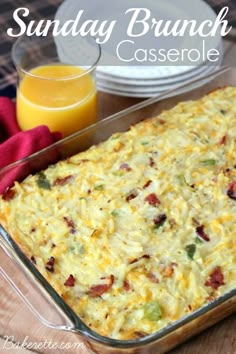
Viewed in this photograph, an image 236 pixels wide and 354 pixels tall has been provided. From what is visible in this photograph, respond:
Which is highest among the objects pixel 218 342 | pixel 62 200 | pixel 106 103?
pixel 62 200

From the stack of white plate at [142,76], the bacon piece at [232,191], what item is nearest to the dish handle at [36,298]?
the bacon piece at [232,191]

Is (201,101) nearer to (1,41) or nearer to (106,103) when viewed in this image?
(106,103)

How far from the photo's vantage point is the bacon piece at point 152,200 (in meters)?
2.57

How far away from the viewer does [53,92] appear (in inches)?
118

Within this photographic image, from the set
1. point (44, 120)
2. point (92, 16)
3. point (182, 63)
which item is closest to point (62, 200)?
point (44, 120)

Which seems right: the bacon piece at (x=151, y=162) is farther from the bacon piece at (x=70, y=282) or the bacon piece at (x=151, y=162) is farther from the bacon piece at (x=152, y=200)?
the bacon piece at (x=70, y=282)

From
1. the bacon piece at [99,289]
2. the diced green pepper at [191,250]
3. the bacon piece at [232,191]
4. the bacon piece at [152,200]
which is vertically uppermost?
the bacon piece at [99,289]

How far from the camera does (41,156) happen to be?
277 cm

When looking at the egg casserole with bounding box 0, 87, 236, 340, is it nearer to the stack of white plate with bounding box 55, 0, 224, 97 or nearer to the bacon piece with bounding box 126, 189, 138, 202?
the bacon piece with bounding box 126, 189, 138, 202

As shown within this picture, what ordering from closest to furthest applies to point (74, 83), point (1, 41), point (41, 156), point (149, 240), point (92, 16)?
point (149, 240) < point (41, 156) < point (74, 83) < point (92, 16) < point (1, 41)

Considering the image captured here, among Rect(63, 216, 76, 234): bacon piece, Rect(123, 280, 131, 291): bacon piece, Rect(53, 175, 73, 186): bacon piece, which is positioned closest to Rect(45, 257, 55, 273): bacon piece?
Rect(63, 216, 76, 234): bacon piece

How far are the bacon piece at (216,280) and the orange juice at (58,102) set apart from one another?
938mm

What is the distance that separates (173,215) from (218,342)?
427 millimetres

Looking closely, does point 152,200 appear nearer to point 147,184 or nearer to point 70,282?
point 147,184
